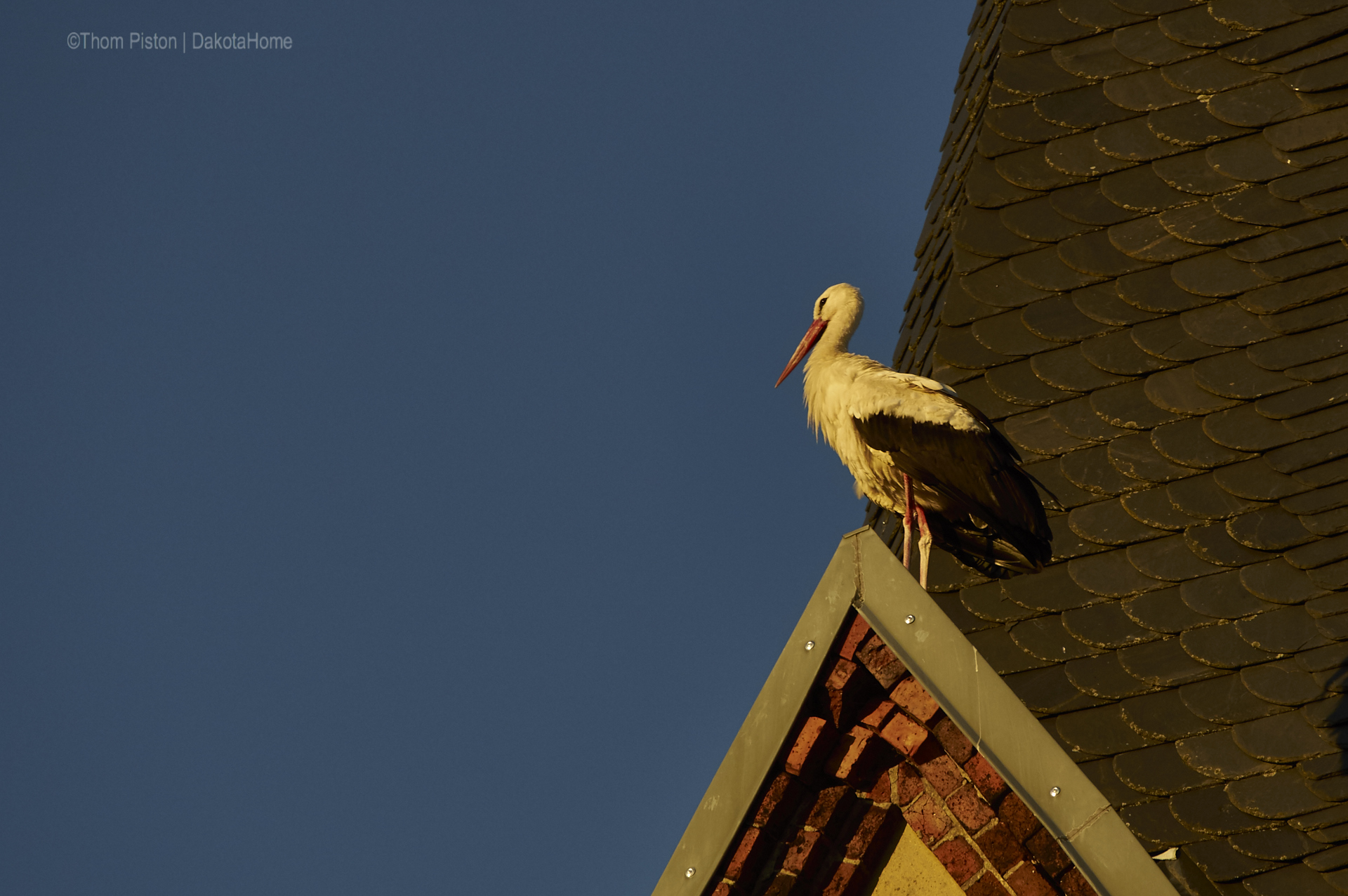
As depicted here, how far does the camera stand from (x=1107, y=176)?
7.82 m

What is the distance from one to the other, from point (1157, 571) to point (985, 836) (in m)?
2.27

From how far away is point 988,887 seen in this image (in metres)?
4.29

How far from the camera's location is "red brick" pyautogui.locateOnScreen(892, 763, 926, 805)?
454 centimetres

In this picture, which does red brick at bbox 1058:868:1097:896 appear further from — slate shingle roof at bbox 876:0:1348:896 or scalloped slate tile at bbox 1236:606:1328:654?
scalloped slate tile at bbox 1236:606:1328:654

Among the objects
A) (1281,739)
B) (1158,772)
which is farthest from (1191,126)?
(1158,772)

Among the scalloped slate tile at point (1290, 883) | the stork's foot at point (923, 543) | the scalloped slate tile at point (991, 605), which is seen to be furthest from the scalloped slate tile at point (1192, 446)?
the scalloped slate tile at point (1290, 883)

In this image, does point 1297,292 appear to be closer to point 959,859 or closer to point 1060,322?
point 1060,322

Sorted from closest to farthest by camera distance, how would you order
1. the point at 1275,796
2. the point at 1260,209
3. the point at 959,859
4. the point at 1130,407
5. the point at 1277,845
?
the point at 959,859 < the point at 1277,845 < the point at 1275,796 < the point at 1130,407 < the point at 1260,209

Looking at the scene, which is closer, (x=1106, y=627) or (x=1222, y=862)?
(x=1222, y=862)

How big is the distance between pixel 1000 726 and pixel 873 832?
0.68m

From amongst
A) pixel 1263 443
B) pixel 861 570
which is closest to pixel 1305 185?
pixel 1263 443

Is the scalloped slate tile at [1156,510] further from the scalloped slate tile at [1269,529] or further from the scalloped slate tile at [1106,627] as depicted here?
the scalloped slate tile at [1106,627]

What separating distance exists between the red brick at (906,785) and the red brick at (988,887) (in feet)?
1.11

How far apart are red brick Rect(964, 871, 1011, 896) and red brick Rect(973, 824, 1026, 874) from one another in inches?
1.6
